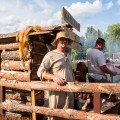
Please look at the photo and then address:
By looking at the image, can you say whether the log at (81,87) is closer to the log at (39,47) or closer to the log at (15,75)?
the log at (15,75)

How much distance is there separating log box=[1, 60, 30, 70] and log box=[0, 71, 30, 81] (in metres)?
0.13

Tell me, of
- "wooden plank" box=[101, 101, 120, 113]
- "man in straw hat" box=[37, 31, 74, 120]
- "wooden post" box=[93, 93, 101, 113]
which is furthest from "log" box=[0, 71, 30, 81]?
"wooden post" box=[93, 93, 101, 113]

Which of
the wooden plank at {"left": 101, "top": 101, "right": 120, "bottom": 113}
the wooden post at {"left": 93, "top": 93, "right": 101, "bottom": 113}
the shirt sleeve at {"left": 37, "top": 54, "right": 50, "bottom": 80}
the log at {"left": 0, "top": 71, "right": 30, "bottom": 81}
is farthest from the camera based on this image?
the log at {"left": 0, "top": 71, "right": 30, "bottom": 81}

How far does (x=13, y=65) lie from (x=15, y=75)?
0.29 meters

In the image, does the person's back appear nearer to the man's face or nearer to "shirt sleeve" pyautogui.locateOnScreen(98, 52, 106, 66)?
"shirt sleeve" pyautogui.locateOnScreen(98, 52, 106, 66)

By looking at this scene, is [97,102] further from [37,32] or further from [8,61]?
[8,61]

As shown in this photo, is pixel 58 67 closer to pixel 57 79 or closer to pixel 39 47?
pixel 57 79

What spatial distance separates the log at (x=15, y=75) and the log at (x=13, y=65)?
0.42 ft

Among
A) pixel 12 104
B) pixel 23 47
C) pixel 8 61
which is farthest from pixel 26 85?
pixel 8 61

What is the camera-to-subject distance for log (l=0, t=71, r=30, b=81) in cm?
581

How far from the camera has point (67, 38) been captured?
4.61 meters

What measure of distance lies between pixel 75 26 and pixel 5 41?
1803 mm

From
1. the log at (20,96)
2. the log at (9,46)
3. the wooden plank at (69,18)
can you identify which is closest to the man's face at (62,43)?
the wooden plank at (69,18)

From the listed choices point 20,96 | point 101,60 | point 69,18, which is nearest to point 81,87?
point 69,18
